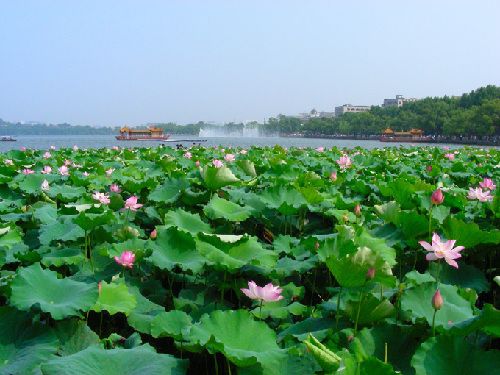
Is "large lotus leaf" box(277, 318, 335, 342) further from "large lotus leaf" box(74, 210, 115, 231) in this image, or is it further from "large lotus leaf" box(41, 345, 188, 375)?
"large lotus leaf" box(74, 210, 115, 231)

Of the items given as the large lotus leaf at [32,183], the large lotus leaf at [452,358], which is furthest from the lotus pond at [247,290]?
the large lotus leaf at [32,183]

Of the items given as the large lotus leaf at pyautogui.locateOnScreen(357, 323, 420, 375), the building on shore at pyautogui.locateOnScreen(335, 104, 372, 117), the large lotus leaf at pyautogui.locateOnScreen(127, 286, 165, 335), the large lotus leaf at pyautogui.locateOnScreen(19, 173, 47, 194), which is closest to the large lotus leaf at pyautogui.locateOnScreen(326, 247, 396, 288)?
the large lotus leaf at pyautogui.locateOnScreen(357, 323, 420, 375)

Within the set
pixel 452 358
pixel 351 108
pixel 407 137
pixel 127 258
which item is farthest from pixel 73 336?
pixel 351 108

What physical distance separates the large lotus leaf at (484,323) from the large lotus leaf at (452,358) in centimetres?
5

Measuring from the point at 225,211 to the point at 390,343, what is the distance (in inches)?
40.0

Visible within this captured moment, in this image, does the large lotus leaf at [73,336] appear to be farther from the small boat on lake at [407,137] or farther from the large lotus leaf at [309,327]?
the small boat on lake at [407,137]

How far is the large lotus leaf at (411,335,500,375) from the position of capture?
845 millimetres

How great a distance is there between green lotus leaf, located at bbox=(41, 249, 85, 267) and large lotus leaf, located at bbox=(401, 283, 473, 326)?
1.05 metres

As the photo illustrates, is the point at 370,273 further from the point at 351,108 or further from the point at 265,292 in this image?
the point at 351,108

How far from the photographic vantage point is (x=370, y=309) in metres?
1.09

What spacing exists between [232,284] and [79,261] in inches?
22.5

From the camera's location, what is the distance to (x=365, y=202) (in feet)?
8.64

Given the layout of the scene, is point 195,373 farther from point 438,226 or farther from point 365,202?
point 365,202

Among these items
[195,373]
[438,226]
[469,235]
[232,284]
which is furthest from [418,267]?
[195,373]
